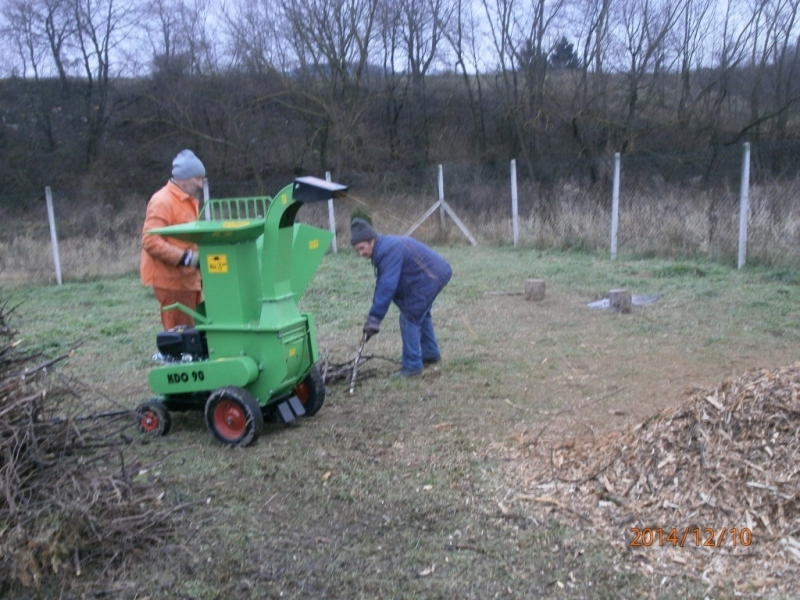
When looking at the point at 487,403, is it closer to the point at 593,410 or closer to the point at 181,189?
the point at 593,410

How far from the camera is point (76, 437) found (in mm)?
3535

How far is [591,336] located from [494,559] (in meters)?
4.39

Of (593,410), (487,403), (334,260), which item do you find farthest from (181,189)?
(334,260)

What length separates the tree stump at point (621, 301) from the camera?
8.29 meters

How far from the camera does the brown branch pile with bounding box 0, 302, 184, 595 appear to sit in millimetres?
2945

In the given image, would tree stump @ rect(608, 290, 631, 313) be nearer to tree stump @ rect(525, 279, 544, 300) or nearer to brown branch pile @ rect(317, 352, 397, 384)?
tree stump @ rect(525, 279, 544, 300)

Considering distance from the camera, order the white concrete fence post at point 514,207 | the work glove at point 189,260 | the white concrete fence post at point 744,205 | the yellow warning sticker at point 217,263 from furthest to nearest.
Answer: the white concrete fence post at point 514,207, the white concrete fence post at point 744,205, the work glove at point 189,260, the yellow warning sticker at point 217,263

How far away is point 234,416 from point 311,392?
0.69 m

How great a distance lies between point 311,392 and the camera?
521cm

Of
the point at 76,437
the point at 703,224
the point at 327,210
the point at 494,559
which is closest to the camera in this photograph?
the point at 494,559
